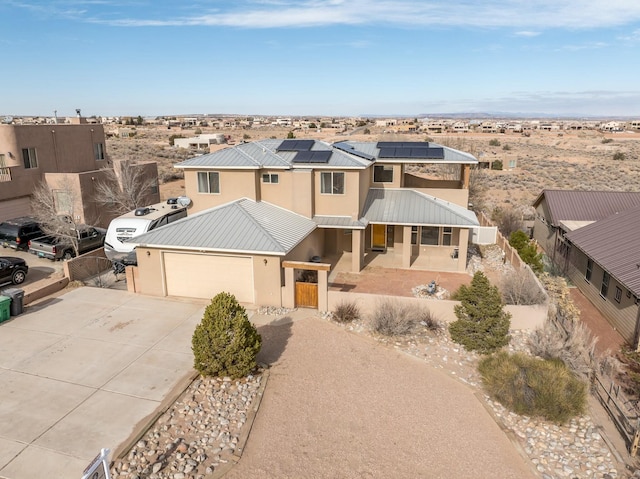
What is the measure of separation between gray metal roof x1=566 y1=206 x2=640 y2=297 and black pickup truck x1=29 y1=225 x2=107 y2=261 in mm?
24292

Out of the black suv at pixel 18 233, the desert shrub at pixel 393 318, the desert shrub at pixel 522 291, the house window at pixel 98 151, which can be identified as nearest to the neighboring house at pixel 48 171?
the house window at pixel 98 151

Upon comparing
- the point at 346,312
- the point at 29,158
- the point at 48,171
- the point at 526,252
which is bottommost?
the point at 346,312

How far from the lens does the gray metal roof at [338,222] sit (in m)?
21.1

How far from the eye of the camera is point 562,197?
88.6 ft

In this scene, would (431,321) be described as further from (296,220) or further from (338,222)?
(296,220)

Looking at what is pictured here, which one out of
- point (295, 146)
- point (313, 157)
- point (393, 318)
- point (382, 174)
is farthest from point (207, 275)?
point (382, 174)

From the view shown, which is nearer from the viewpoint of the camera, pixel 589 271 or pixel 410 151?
pixel 589 271

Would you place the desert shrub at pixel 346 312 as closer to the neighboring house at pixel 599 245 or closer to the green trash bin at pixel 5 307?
the neighboring house at pixel 599 245

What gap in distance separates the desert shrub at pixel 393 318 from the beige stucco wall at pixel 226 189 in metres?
8.48

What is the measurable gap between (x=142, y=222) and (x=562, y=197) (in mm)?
23878

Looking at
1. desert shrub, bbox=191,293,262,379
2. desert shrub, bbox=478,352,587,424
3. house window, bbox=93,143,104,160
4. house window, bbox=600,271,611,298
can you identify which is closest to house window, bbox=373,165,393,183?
house window, bbox=600,271,611,298

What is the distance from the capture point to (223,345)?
40.5ft

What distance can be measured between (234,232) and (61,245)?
10.6m

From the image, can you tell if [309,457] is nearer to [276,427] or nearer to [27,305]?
[276,427]
